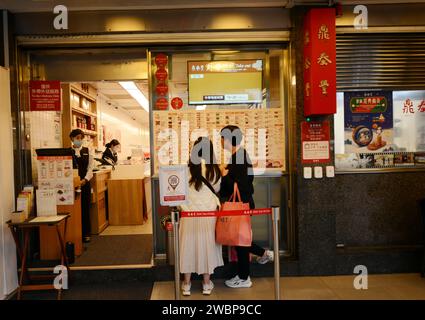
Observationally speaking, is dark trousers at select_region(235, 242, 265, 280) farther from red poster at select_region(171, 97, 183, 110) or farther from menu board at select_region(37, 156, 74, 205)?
menu board at select_region(37, 156, 74, 205)

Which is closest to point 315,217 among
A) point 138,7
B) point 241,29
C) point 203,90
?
point 203,90

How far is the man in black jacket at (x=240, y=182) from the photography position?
10.9ft

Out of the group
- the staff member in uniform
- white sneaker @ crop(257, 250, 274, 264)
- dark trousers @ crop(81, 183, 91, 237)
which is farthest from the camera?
dark trousers @ crop(81, 183, 91, 237)

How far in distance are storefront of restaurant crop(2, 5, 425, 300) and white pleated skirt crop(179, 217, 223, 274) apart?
2.29ft

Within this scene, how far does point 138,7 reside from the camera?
3703 millimetres

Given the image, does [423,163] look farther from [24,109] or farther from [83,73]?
[24,109]

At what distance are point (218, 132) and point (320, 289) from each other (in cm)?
216

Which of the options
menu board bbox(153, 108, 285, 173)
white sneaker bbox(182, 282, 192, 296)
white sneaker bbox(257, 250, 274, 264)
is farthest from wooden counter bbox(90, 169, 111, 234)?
white sneaker bbox(257, 250, 274, 264)

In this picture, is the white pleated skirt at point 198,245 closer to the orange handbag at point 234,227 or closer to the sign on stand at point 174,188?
the orange handbag at point 234,227

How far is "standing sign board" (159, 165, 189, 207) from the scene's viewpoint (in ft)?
8.65

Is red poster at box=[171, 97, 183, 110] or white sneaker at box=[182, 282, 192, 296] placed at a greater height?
red poster at box=[171, 97, 183, 110]

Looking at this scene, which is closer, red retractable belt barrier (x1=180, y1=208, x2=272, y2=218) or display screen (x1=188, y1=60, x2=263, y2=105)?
red retractable belt barrier (x1=180, y1=208, x2=272, y2=218)

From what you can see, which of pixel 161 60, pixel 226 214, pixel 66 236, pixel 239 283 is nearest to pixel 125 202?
pixel 66 236

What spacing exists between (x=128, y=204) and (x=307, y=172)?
149 inches
